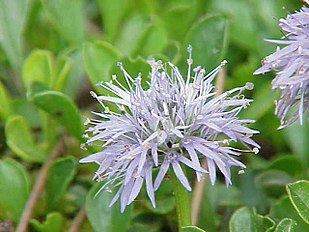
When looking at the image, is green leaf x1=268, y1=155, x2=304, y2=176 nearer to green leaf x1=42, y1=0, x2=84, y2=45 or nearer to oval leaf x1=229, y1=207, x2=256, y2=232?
oval leaf x1=229, y1=207, x2=256, y2=232

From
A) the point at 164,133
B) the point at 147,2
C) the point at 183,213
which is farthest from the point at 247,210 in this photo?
the point at 147,2

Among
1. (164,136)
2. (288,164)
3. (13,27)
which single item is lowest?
(164,136)

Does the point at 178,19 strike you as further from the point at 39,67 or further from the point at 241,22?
the point at 39,67

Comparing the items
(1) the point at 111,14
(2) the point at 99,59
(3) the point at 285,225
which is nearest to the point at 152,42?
(2) the point at 99,59

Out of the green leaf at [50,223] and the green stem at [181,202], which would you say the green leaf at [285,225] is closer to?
the green stem at [181,202]

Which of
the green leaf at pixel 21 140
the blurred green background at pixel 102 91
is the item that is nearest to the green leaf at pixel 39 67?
the blurred green background at pixel 102 91

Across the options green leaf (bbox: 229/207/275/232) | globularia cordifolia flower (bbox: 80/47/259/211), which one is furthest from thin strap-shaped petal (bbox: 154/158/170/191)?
green leaf (bbox: 229/207/275/232)
